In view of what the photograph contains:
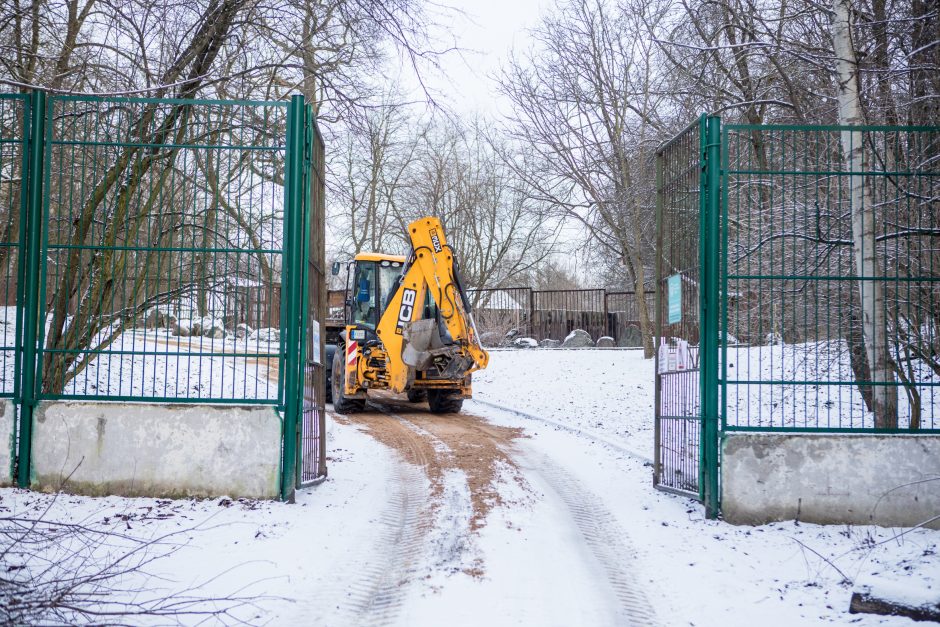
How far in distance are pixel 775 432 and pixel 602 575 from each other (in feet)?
6.61

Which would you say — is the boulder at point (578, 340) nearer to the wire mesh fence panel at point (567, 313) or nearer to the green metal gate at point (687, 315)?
the wire mesh fence panel at point (567, 313)

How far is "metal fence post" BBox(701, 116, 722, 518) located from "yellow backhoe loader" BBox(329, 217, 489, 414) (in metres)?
5.76

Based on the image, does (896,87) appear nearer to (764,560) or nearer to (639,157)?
(764,560)

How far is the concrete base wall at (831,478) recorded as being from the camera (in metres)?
5.62

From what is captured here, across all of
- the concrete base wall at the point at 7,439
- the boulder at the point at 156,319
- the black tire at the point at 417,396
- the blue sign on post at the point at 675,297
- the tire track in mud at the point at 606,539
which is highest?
the blue sign on post at the point at 675,297

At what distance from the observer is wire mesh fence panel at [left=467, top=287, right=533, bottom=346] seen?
25.2m

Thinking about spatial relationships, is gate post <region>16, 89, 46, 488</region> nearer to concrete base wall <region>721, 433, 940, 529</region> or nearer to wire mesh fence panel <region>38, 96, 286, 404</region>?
wire mesh fence panel <region>38, 96, 286, 404</region>

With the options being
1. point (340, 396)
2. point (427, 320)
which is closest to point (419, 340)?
point (427, 320)

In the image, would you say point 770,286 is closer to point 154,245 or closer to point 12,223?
point 154,245

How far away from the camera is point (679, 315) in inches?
259

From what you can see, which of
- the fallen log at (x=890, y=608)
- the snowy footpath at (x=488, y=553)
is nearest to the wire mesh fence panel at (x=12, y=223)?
the snowy footpath at (x=488, y=553)

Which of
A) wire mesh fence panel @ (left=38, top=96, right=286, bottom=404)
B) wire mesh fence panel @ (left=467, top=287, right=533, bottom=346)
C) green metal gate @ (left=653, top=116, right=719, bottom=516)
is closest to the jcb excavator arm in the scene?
wire mesh fence panel @ (left=38, top=96, right=286, bottom=404)

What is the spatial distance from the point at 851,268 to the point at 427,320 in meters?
6.06

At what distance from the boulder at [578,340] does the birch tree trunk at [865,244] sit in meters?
15.8
